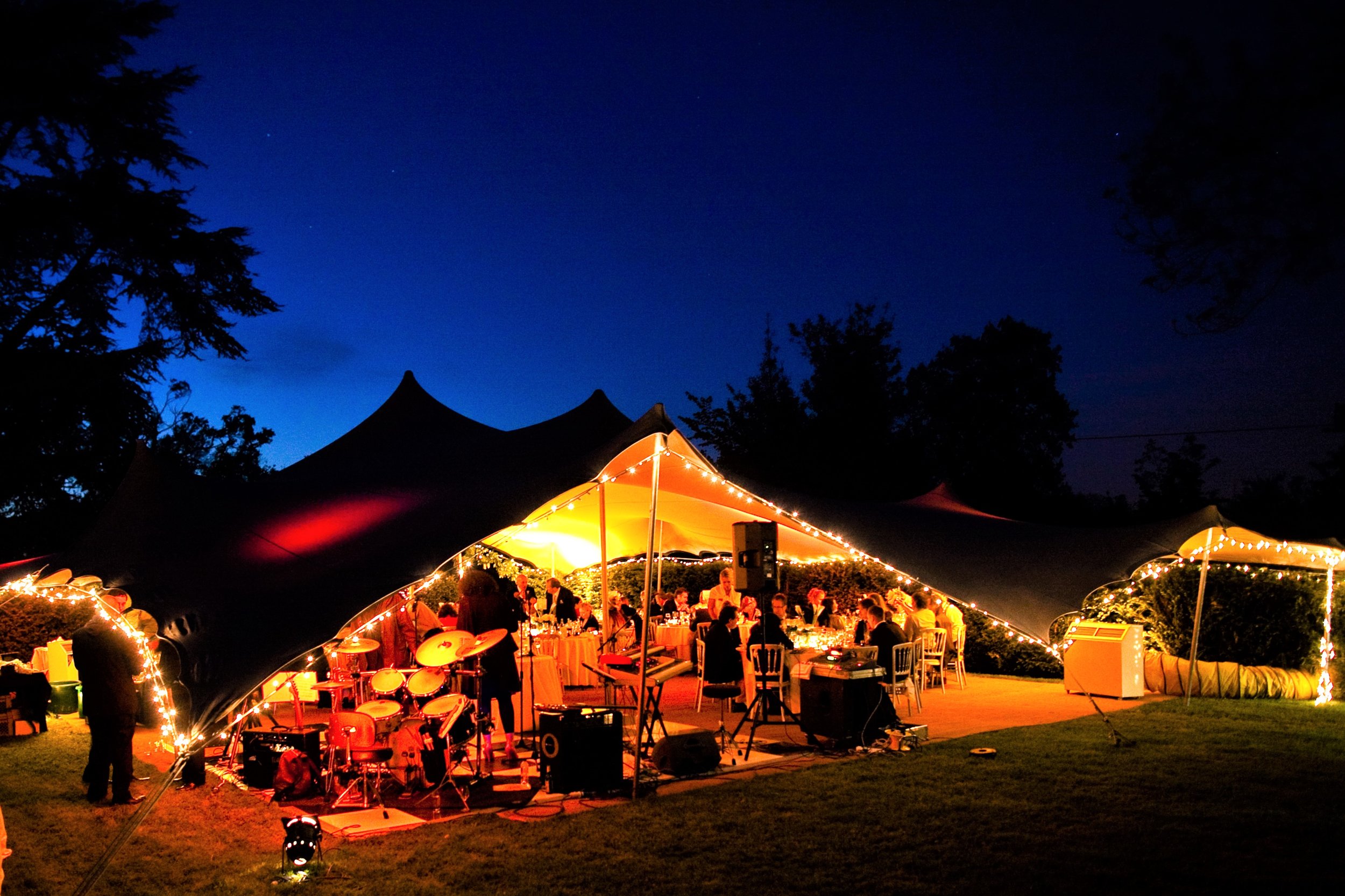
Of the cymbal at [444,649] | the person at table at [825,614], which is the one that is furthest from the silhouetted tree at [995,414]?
the cymbal at [444,649]

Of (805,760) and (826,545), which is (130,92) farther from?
(805,760)

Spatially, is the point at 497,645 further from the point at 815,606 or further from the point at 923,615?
the point at 815,606

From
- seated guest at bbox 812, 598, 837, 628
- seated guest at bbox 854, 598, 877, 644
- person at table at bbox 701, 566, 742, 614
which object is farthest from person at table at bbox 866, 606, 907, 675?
person at table at bbox 701, 566, 742, 614

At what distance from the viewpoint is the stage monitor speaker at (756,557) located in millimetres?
8008

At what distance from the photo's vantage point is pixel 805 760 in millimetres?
7398

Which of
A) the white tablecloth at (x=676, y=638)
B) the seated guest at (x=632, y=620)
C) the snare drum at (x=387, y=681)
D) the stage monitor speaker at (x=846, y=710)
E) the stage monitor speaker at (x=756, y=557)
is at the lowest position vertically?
the stage monitor speaker at (x=846, y=710)

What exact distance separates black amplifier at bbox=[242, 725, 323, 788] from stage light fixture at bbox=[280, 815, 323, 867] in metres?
1.89

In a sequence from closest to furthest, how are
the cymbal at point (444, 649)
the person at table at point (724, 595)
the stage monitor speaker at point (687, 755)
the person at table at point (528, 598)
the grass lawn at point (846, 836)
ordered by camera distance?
the grass lawn at point (846, 836)
the cymbal at point (444, 649)
the stage monitor speaker at point (687, 755)
the person at table at point (724, 595)
the person at table at point (528, 598)

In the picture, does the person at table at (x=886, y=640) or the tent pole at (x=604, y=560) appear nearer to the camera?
the tent pole at (x=604, y=560)

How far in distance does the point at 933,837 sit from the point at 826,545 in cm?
527

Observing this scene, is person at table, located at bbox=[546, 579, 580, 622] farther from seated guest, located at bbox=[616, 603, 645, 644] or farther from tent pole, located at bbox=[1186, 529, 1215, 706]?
tent pole, located at bbox=[1186, 529, 1215, 706]

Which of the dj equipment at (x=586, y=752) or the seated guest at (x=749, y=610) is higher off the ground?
the seated guest at (x=749, y=610)

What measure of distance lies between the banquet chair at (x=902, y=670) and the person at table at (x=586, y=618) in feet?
14.0

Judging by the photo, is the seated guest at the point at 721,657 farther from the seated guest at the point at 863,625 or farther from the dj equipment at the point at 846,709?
the seated guest at the point at 863,625
